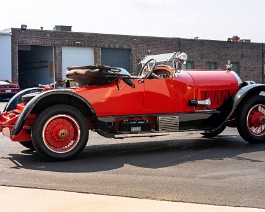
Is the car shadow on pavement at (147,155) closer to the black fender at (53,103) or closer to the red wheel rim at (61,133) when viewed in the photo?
the red wheel rim at (61,133)

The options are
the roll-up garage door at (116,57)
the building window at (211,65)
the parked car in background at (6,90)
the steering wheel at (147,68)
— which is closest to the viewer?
the steering wheel at (147,68)

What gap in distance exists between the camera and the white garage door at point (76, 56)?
1441 inches

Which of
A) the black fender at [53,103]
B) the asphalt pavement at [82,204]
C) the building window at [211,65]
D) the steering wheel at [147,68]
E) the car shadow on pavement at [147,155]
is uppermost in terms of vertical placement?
the building window at [211,65]

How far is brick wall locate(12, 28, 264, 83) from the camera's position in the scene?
35.5 meters

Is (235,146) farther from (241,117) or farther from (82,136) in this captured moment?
(82,136)

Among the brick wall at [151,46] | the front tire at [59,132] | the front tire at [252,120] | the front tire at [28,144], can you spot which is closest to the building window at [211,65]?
the brick wall at [151,46]

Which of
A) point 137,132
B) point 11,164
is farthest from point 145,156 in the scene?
point 11,164

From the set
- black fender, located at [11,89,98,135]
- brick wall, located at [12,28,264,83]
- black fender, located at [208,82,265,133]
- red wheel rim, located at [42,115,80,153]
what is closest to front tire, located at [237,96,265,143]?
black fender, located at [208,82,265,133]

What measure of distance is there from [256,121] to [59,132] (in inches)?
→ 147

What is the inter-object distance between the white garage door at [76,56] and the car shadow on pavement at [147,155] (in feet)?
91.0

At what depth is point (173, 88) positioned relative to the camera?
27.9 ft

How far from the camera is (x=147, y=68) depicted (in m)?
9.09

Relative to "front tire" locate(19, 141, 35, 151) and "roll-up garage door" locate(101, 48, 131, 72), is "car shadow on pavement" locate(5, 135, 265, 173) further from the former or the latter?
"roll-up garage door" locate(101, 48, 131, 72)

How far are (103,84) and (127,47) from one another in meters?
31.5
